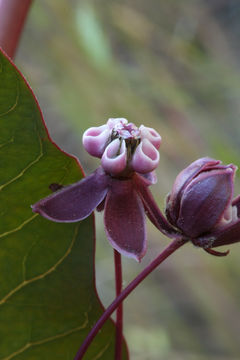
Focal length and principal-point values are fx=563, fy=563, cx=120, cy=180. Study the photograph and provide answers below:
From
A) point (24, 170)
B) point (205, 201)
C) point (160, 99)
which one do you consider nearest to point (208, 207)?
point (205, 201)

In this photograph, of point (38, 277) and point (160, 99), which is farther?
point (160, 99)

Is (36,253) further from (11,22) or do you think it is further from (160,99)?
(160,99)

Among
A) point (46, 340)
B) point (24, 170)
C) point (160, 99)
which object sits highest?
point (24, 170)

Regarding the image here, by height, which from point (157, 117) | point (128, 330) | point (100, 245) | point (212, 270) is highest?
point (157, 117)

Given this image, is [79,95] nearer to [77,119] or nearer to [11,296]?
[77,119]

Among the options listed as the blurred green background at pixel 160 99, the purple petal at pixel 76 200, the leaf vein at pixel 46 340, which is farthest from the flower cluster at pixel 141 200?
the blurred green background at pixel 160 99

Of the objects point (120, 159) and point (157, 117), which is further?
point (157, 117)

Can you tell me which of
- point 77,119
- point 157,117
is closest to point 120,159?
point 77,119

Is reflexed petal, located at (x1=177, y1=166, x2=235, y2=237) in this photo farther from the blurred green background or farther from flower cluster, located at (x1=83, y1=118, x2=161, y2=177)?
the blurred green background
